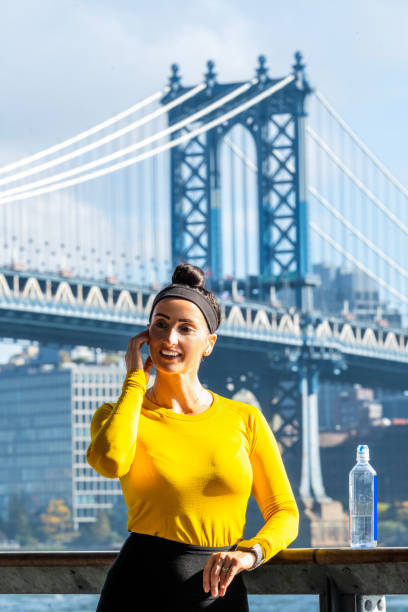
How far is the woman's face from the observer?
2209 millimetres

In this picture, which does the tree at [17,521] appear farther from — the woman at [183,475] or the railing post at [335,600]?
the woman at [183,475]

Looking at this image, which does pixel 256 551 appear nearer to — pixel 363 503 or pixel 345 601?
pixel 345 601

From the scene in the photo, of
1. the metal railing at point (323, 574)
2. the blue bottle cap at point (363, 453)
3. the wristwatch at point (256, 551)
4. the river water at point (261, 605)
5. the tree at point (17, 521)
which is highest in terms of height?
the blue bottle cap at point (363, 453)

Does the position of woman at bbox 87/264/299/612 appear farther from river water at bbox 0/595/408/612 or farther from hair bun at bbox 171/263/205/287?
river water at bbox 0/595/408/612

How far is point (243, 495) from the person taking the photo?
2.18 meters

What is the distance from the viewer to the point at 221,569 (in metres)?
2.09

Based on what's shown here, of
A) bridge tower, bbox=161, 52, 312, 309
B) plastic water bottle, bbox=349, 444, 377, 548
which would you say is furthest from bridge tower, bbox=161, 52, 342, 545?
plastic water bottle, bbox=349, 444, 377, 548

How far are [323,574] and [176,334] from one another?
0.55m

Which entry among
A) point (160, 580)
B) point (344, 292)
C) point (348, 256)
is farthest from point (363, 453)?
point (344, 292)

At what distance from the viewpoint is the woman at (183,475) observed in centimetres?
212

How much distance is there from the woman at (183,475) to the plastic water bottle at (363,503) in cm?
31

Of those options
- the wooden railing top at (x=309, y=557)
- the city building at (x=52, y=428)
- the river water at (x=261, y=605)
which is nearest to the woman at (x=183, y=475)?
the wooden railing top at (x=309, y=557)

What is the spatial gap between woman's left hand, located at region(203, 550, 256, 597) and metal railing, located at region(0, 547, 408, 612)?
27cm

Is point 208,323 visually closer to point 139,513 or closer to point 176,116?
point 139,513
